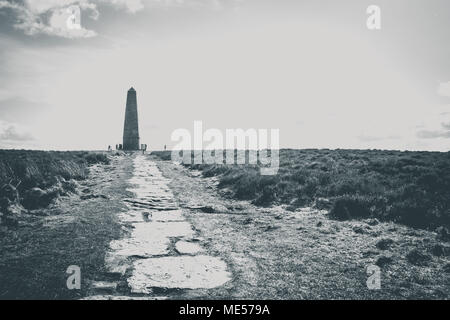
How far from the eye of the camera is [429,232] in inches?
327

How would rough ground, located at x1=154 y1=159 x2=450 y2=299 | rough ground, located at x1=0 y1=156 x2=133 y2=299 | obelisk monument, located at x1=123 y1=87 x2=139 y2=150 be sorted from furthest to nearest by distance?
1. obelisk monument, located at x1=123 y1=87 x2=139 y2=150
2. rough ground, located at x1=154 y1=159 x2=450 y2=299
3. rough ground, located at x1=0 y1=156 x2=133 y2=299

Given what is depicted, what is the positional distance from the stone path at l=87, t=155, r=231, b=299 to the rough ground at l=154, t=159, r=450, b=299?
0.33 metres

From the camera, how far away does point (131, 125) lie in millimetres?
46844

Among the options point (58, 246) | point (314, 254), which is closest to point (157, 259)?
point (58, 246)

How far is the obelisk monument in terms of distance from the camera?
154 feet

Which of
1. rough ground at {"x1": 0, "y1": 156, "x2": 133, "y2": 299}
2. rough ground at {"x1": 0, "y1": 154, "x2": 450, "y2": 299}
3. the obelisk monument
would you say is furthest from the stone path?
the obelisk monument

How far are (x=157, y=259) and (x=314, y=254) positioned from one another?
3195 millimetres

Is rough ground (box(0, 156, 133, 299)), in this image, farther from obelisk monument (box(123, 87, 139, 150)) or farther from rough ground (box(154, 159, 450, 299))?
obelisk monument (box(123, 87, 139, 150))

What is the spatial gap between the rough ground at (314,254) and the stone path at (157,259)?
333 mm

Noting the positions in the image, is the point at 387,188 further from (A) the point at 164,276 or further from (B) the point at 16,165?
(B) the point at 16,165

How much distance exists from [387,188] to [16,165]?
1275 centimetres

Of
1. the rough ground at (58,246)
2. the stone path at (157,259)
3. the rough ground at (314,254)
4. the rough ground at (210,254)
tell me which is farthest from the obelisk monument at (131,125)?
the stone path at (157,259)

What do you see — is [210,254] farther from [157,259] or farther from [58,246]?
[58,246]
